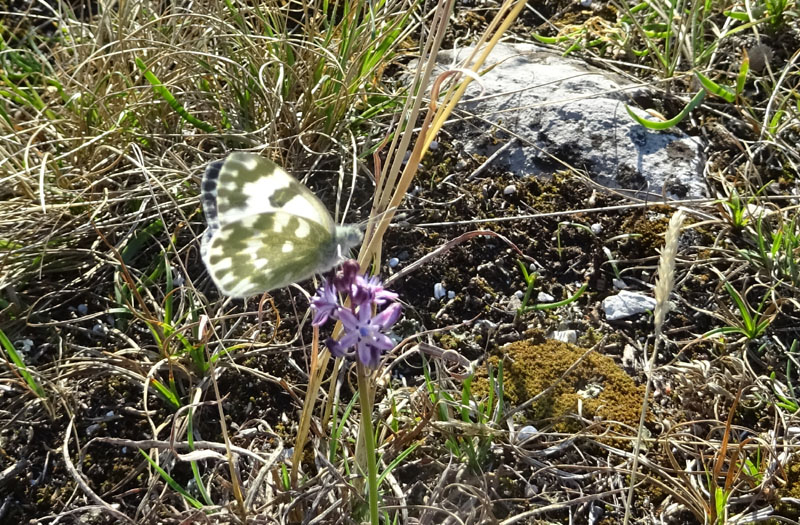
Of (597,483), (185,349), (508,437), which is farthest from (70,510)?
(597,483)

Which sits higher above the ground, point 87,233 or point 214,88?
point 214,88

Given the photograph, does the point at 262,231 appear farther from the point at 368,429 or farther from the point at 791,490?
the point at 791,490

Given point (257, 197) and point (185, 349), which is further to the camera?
point (185, 349)

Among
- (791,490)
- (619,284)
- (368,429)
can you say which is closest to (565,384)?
(619,284)

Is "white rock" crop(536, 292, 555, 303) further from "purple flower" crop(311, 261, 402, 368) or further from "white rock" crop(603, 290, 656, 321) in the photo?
"purple flower" crop(311, 261, 402, 368)

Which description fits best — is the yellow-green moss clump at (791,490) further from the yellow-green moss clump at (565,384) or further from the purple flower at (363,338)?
the purple flower at (363,338)

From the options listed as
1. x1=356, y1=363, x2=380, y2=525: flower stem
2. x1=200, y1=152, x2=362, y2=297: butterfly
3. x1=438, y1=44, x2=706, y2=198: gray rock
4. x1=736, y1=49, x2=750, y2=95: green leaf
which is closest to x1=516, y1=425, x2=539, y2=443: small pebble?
x1=356, y1=363, x2=380, y2=525: flower stem

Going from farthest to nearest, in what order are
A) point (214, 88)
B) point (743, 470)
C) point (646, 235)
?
1. point (214, 88)
2. point (646, 235)
3. point (743, 470)

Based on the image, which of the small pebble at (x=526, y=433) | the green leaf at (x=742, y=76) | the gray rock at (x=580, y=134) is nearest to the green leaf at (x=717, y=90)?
the green leaf at (x=742, y=76)

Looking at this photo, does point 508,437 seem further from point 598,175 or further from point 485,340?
point 598,175
